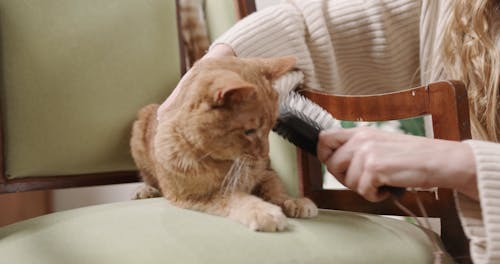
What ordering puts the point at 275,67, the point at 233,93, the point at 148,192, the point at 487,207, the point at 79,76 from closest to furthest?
the point at 487,207 → the point at 233,93 → the point at 275,67 → the point at 79,76 → the point at 148,192

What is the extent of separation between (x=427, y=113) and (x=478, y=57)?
254 millimetres

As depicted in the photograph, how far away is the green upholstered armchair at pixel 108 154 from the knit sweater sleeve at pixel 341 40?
0.23 metres

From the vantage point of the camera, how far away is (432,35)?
3.67 feet

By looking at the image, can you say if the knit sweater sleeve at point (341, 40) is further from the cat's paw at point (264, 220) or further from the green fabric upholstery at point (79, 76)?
the cat's paw at point (264, 220)

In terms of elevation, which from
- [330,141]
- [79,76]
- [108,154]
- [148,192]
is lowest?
[148,192]

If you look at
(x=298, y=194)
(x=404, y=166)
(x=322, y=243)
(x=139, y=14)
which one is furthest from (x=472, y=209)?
(x=139, y=14)

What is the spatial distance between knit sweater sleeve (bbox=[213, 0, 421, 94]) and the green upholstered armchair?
228mm

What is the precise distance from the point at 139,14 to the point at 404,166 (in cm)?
81

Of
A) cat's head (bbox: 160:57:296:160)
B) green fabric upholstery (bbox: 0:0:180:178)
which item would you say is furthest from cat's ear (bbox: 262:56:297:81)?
green fabric upholstery (bbox: 0:0:180:178)

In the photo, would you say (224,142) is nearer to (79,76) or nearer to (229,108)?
(229,108)

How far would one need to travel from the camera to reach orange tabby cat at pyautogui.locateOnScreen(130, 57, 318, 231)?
825 millimetres

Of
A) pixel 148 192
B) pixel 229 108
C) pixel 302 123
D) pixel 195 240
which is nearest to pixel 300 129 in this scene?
pixel 302 123

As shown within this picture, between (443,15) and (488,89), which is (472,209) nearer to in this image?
Answer: (488,89)

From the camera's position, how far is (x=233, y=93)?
79cm
